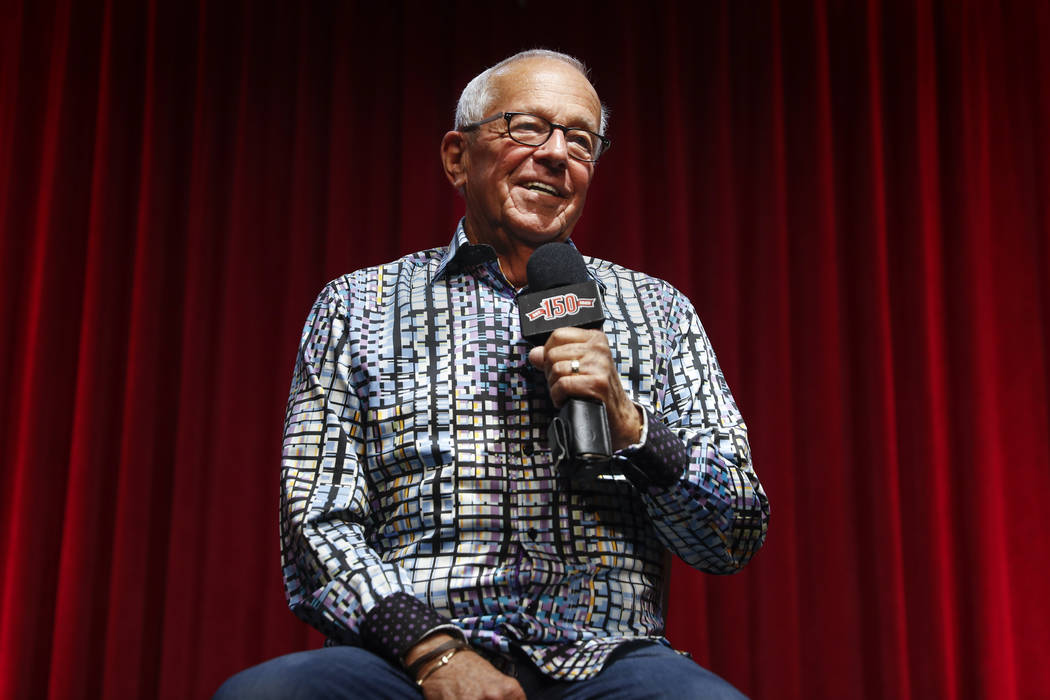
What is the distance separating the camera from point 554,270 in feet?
4.55

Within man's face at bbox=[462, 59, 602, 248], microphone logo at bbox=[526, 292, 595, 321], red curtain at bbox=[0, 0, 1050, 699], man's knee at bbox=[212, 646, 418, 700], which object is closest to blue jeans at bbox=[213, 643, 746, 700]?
man's knee at bbox=[212, 646, 418, 700]

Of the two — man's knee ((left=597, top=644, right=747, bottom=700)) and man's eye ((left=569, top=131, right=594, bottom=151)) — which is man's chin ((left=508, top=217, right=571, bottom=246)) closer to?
man's eye ((left=569, top=131, right=594, bottom=151))

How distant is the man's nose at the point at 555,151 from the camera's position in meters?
1.68

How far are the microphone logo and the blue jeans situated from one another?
0.47 m

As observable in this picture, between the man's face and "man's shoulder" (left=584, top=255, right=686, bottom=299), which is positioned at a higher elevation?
the man's face

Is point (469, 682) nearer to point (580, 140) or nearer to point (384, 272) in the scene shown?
point (384, 272)

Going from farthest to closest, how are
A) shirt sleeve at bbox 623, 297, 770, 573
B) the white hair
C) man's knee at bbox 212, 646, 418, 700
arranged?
the white hair
shirt sleeve at bbox 623, 297, 770, 573
man's knee at bbox 212, 646, 418, 700

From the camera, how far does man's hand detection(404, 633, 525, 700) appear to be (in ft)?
3.81

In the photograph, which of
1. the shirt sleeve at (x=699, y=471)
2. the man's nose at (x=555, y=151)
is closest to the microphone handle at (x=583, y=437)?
the shirt sleeve at (x=699, y=471)

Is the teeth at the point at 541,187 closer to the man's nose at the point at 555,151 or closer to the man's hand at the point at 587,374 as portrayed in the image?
the man's nose at the point at 555,151

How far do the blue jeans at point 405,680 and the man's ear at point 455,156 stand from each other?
0.93 meters
